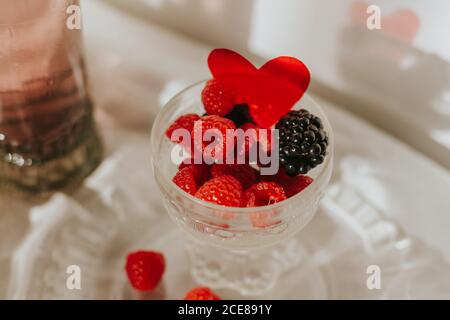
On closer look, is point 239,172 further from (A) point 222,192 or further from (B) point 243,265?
(B) point 243,265

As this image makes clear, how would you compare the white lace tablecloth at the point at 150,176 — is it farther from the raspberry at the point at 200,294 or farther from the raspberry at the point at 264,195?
the raspberry at the point at 264,195

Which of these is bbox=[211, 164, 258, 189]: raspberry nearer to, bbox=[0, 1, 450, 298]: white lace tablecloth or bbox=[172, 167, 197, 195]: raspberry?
bbox=[172, 167, 197, 195]: raspberry

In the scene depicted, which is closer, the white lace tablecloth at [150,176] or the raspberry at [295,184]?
the raspberry at [295,184]

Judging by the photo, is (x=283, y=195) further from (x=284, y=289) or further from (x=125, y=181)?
(x=125, y=181)

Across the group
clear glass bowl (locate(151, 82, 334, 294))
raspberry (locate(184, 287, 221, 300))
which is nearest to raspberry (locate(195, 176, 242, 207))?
clear glass bowl (locate(151, 82, 334, 294))

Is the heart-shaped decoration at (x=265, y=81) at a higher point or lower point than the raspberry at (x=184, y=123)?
higher

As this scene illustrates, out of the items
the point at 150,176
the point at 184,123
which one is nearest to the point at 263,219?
the point at 184,123

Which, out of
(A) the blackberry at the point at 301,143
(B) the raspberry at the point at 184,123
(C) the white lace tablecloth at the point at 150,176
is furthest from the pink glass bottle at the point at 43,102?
(A) the blackberry at the point at 301,143
